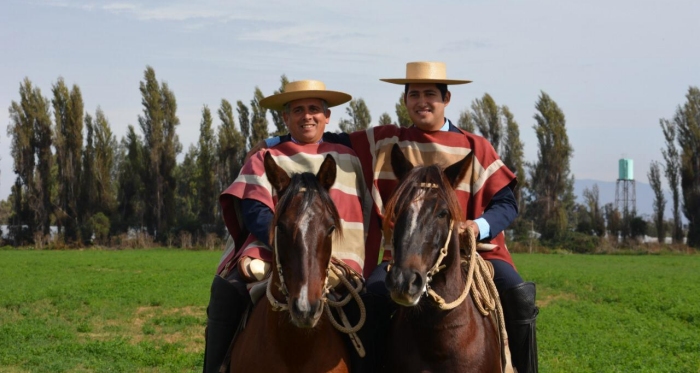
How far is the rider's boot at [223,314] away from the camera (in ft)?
17.6

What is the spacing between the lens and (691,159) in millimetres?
47312

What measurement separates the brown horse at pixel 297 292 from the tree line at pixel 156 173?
4086cm

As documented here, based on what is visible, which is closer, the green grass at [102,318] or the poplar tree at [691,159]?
the green grass at [102,318]

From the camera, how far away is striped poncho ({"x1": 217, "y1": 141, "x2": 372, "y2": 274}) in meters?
5.62

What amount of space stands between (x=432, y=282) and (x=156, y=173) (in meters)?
43.3

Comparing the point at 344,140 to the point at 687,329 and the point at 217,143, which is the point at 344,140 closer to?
the point at 687,329

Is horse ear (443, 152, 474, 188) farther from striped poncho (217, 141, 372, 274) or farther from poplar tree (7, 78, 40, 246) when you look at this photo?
poplar tree (7, 78, 40, 246)

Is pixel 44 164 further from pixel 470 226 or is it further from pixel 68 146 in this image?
pixel 470 226

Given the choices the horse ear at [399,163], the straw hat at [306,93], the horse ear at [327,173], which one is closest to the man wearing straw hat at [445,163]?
the straw hat at [306,93]

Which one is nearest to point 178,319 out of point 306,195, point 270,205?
point 270,205

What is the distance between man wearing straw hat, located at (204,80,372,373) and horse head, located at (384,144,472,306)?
871 millimetres

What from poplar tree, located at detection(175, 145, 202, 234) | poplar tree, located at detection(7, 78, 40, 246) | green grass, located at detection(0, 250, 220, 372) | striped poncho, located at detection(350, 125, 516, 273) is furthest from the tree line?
striped poncho, located at detection(350, 125, 516, 273)

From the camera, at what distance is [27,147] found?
46281mm

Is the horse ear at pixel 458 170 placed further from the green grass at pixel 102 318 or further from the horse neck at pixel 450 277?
the green grass at pixel 102 318
